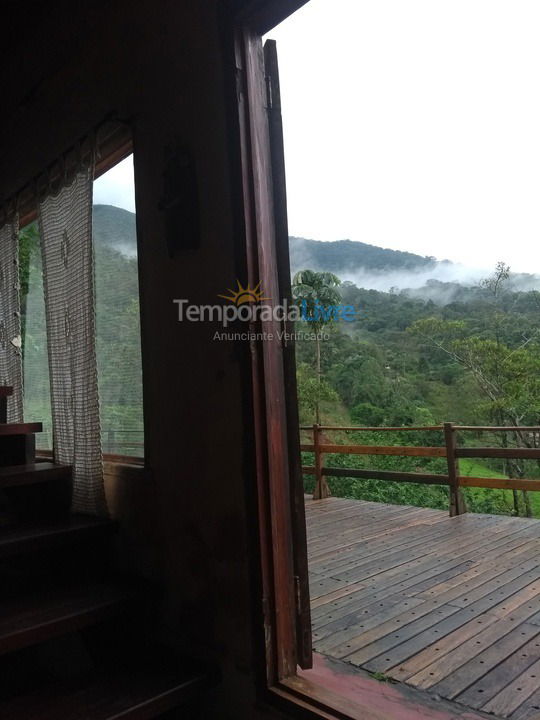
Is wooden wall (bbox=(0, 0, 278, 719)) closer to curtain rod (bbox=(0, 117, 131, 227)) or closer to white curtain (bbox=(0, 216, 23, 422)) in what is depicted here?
curtain rod (bbox=(0, 117, 131, 227))

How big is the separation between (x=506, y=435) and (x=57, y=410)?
407 inches

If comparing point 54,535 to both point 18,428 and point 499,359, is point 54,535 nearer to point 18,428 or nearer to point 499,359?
point 18,428

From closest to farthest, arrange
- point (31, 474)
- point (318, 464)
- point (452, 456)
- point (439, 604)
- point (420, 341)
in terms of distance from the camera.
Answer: point (31, 474)
point (439, 604)
point (452, 456)
point (318, 464)
point (420, 341)

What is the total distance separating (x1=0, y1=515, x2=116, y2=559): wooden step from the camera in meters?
1.50

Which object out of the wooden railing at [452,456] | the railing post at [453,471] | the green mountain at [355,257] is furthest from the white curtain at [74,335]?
the green mountain at [355,257]

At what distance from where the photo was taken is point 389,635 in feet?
6.64

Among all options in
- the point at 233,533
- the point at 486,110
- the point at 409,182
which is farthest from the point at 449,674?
the point at 409,182

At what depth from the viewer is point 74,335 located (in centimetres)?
187

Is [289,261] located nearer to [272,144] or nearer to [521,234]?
[272,144]

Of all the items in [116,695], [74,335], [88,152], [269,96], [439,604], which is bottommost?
[439,604]

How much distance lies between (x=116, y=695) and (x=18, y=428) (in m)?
1.10

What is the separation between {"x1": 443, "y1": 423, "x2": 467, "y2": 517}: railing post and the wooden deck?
0.11 meters

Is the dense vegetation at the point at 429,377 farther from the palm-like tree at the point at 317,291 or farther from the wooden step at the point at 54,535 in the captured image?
the wooden step at the point at 54,535

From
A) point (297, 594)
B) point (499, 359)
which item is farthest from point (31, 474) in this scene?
point (499, 359)
